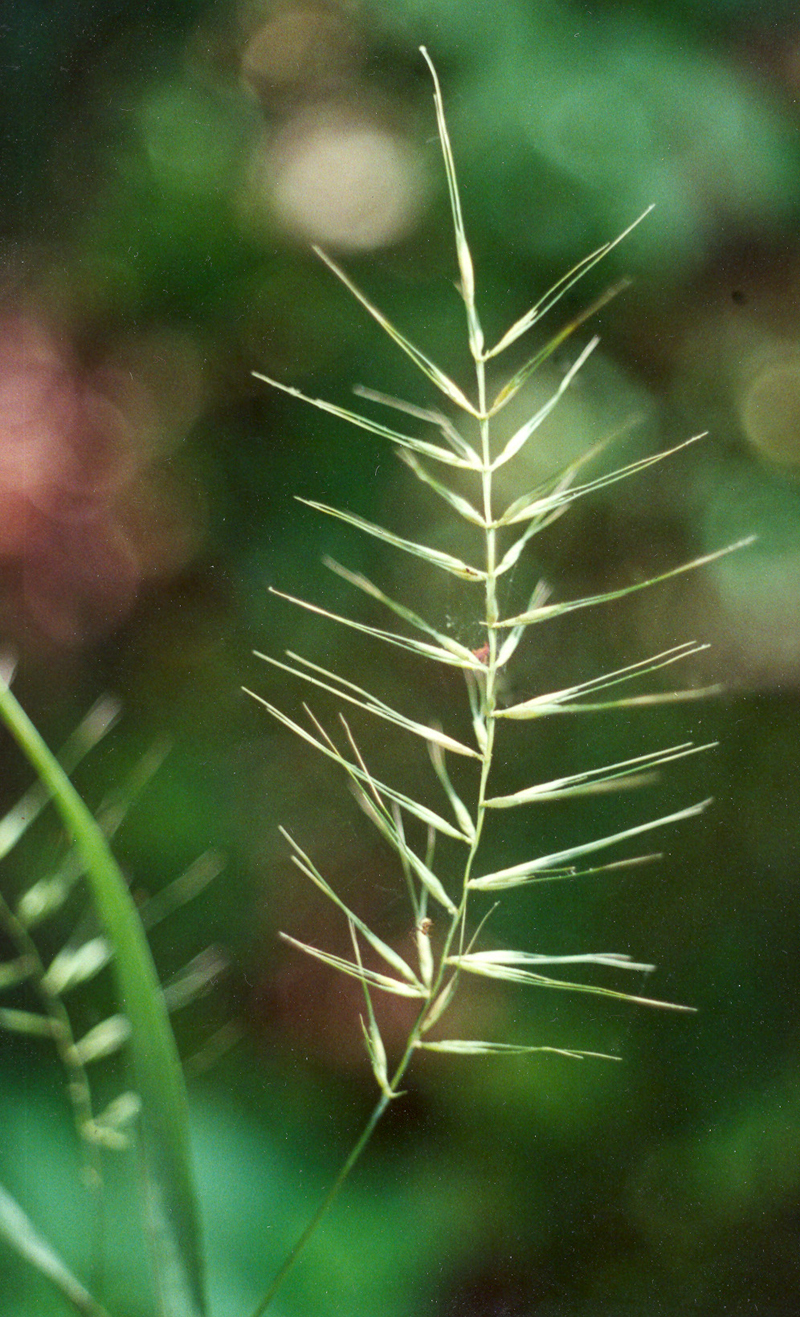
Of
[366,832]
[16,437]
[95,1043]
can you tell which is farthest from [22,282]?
[95,1043]

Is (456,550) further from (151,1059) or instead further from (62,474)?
(151,1059)

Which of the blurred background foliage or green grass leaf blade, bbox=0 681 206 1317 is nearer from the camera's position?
green grass leaf blade, bbox=0 681 206 1317

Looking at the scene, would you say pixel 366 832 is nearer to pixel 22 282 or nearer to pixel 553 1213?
pixel 553 1213

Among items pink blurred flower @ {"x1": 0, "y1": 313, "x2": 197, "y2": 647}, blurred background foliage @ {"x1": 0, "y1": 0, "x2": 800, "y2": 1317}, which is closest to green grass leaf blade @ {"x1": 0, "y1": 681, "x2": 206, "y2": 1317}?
blurred background foliage @ {"x1": 0, "y1": 0, "x2": 800, "y2": 1317}

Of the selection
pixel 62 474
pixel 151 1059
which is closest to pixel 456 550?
pixel 62 474

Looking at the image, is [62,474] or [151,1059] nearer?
[151,1059]

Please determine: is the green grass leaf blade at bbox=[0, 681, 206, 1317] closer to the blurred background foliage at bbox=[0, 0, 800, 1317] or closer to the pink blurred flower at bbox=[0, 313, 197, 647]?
the blurred background foliage at bbox=[0, 0, 800, 1317]

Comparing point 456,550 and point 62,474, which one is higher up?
point 62,474

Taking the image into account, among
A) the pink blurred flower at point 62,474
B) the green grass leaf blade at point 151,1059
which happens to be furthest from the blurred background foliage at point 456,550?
the green grass leaf blade at point 151,1059
